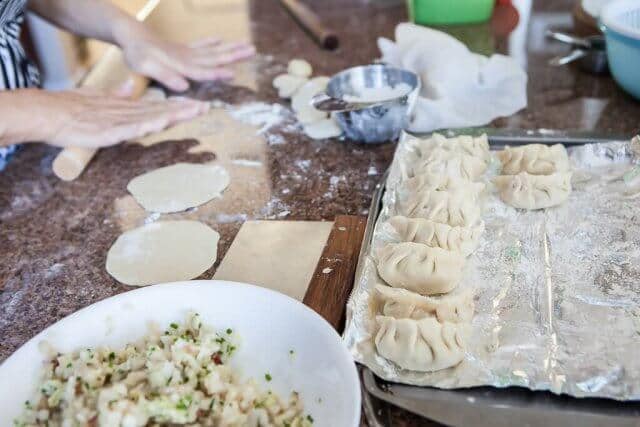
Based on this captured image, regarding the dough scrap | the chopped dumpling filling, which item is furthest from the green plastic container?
the chopped dumpling filling

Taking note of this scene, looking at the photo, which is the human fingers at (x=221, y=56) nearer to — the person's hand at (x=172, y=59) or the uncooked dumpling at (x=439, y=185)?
the person's hand at (x=172, y=59)

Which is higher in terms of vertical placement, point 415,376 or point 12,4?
point 12,4

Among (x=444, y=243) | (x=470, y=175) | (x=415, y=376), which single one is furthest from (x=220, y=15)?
(x=415, y=376)

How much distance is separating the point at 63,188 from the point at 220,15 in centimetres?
143

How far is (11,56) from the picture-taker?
1.80 metres

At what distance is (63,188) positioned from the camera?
63.9 inches

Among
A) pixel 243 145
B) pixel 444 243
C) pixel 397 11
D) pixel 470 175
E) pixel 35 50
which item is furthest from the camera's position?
pixel 35 50

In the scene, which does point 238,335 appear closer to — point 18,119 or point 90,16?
point 18,119

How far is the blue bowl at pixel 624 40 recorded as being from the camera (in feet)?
5.23

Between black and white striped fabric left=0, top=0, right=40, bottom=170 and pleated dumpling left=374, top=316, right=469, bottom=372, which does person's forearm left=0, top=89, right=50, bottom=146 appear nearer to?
black and white striped fabric left=0, top=0, right=40, bottom=170

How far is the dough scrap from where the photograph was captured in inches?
81.2

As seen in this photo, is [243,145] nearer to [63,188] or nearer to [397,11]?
[63,188]

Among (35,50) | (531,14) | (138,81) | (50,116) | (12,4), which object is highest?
(12,4)

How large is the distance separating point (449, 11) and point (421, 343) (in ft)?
5.83
